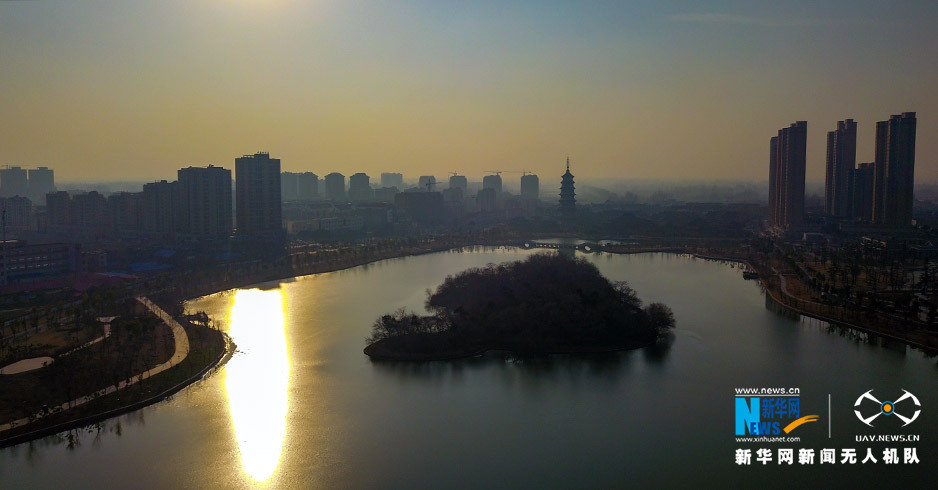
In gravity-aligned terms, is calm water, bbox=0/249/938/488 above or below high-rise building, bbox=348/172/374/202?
below

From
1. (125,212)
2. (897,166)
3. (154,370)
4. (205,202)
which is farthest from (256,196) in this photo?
(897,166)

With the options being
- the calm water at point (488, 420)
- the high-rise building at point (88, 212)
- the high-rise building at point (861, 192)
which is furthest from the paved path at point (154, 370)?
the high-rise building at point (861, 192)

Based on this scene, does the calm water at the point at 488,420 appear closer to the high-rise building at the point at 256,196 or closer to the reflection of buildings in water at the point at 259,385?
the reflection of buildings in water at the point at 259,385

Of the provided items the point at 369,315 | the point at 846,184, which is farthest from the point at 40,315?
the point at 846,184

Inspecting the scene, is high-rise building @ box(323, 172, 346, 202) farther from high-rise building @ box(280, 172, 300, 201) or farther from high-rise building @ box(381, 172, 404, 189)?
high-rise building @ box(381, 172, 404, 189)

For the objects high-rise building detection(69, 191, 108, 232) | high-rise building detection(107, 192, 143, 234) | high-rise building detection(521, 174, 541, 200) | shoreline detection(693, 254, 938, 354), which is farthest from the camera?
high-rise building detection(521, 174, 541, 200)

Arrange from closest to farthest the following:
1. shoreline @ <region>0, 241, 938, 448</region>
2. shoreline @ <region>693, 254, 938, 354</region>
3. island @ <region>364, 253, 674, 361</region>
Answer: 1. shoreline @ <region>0, 241, 938, 448</region>
2. island @ <region>364, 253, 674, 361</region>
3. shoreline @ <region>693, 254, 938, 354</region>

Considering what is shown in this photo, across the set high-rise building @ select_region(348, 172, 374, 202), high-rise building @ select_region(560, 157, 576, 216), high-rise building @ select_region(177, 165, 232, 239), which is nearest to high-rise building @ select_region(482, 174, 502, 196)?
high-rise building @ select_region(348, 172, 374, 202)
